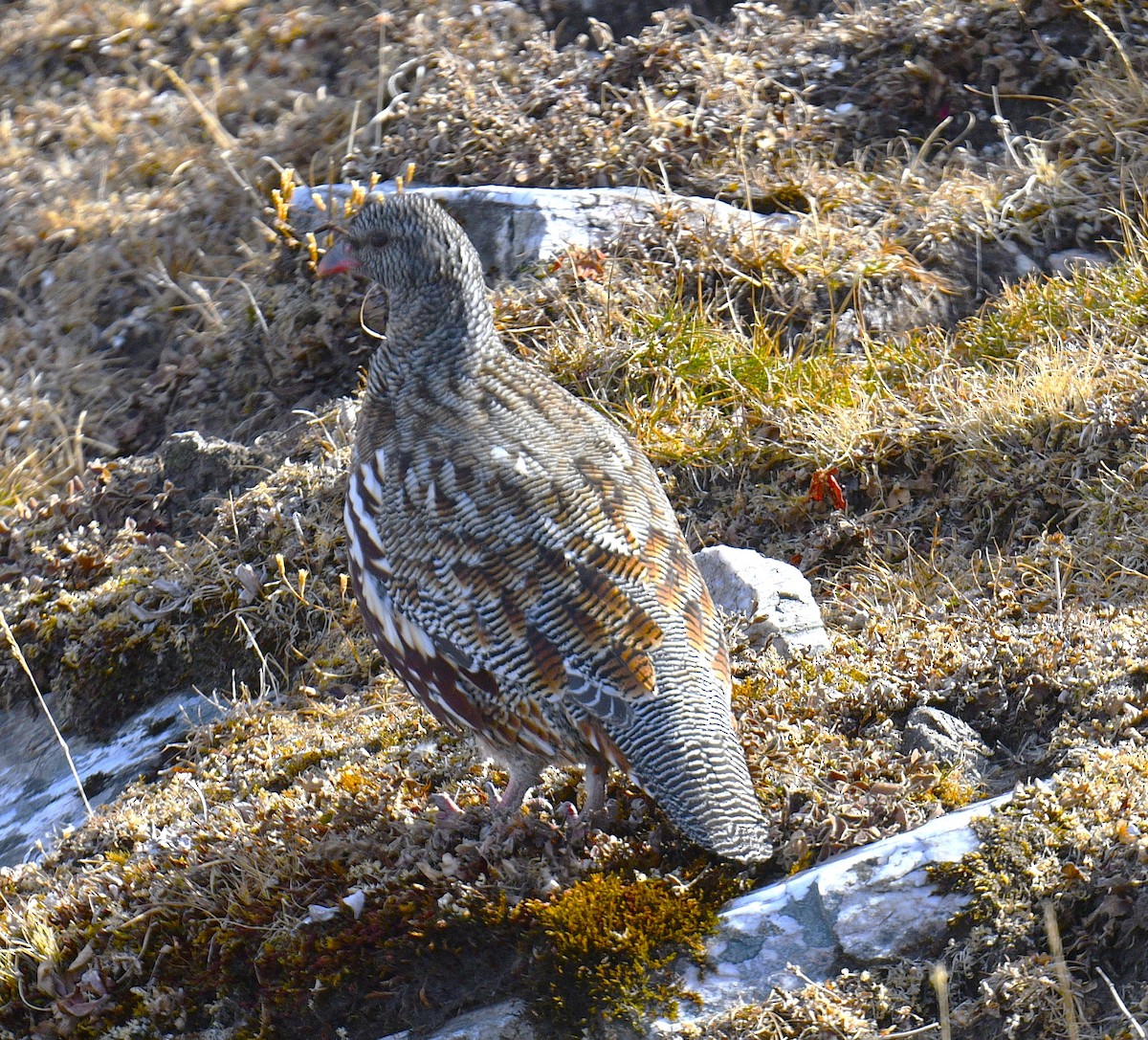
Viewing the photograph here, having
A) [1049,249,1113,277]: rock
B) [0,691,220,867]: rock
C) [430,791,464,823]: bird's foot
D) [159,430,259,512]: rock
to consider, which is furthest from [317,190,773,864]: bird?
[1049,249,1113,277]: rock

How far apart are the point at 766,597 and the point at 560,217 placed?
11.3ft

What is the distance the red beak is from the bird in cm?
80

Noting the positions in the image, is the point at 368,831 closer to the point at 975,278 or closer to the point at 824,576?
the point at 824,576

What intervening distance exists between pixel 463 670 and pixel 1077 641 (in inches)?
90.3

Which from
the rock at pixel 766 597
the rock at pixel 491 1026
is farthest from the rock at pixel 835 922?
the rock at pixel 766 597

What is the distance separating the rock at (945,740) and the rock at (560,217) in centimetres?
387

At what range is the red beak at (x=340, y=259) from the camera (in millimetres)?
5809

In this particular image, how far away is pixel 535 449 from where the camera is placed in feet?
15.4

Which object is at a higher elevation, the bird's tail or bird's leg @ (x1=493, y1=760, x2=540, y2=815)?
the bird's tail

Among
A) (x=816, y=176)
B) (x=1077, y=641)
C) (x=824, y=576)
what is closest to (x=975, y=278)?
(x=816, y=176)

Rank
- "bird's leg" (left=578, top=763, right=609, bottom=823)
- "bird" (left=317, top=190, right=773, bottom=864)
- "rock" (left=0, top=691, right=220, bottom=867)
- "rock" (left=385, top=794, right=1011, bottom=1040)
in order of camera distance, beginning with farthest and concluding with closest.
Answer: "rock" (left=0, top=691, right=220, bottom=867) < "bird's leg" (left=578, top=763, right=609, bottom=823) < "bird" (left=317, top=190, right=773, bottom=864) < "rock" (left=385, top=794, right=1011, bottom=1040)

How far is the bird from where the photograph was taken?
13.2 feet

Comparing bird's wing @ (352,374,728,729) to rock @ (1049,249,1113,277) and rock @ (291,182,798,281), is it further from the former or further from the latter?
rock @ (1049,249,1113,277)

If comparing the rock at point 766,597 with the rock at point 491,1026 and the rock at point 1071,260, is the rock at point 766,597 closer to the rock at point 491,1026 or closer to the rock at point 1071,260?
the rock at point 491,1026
